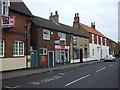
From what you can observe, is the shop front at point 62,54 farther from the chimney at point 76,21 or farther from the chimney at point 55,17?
the chimney at point 76,21

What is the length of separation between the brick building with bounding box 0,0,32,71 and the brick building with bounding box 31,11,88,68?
2376 mm

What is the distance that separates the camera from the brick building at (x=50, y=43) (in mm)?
23109

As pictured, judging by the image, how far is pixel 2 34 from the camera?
17578mm

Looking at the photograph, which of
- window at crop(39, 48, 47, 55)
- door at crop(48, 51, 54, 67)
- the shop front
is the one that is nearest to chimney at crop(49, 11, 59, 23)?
the shop front

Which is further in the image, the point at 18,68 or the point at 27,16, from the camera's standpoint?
the point at 27,16

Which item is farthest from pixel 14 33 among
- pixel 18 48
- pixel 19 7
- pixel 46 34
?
pixel 46 34

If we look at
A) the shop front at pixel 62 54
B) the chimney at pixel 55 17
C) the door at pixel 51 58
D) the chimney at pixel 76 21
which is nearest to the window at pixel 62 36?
the shop front at pixel 62 54

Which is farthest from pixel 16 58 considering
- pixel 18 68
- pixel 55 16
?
pixel 55 16

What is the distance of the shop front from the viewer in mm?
27389

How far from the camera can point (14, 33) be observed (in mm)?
19078

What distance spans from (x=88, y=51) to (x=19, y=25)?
23748 mm

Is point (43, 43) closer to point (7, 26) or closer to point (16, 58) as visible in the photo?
point (16, 58)

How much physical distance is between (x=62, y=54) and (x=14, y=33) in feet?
37.8

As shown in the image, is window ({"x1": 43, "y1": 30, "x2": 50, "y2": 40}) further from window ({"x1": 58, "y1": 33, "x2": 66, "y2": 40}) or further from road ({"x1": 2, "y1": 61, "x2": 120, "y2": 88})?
road ({"x1": 2, "y1": 61, "x2": 120, "y2": 88})
